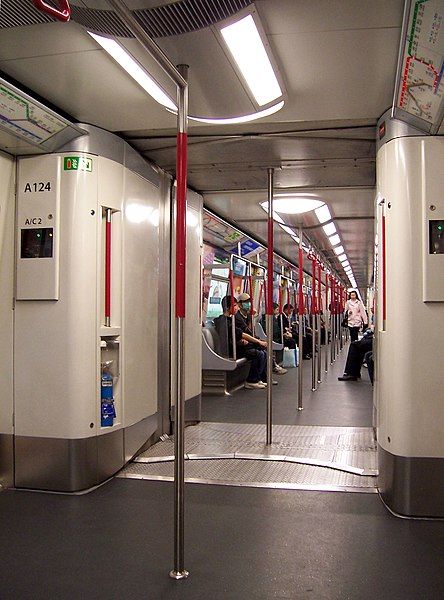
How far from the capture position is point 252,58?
10.5ft

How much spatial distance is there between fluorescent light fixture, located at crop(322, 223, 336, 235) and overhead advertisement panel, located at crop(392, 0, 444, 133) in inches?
227

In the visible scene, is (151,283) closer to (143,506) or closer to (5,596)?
(143,506)

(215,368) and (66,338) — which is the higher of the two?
(66,338)

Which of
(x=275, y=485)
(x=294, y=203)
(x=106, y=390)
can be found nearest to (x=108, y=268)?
(x=106, y=390)

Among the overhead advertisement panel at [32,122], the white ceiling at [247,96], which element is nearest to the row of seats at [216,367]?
the white ceiling at [247,96]

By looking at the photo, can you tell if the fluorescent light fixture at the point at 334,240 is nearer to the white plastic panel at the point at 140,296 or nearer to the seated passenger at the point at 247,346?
the seated passenger at the point at 247,346

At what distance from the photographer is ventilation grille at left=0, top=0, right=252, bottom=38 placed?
2564mm

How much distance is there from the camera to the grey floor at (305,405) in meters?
6.79

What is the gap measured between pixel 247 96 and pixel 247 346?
658 cm

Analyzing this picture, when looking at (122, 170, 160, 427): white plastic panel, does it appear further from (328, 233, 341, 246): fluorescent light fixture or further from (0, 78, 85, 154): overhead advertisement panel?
(328, 233, 341, 246): fluorescent light fixture

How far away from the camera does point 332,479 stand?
4398 millimetres

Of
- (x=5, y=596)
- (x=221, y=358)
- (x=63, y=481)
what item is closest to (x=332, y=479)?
(x=63, y=481)

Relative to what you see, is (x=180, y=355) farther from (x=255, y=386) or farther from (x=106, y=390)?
(x=255, y=386)

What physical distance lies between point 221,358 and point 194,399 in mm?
2602
